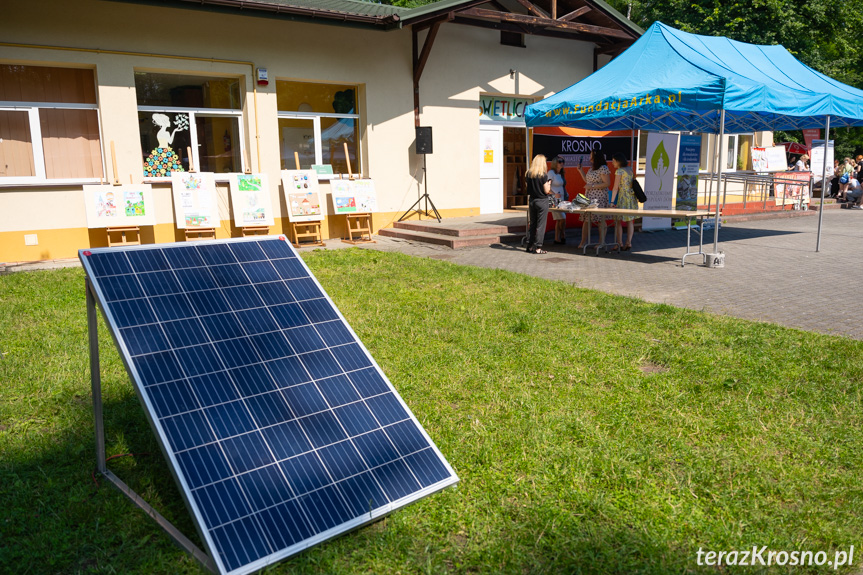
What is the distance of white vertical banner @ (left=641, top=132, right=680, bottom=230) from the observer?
10953 millimetres

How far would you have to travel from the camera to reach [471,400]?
444cm

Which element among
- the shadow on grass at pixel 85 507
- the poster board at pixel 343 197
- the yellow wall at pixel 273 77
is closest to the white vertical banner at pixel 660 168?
the yellow wall at pixel 273 77

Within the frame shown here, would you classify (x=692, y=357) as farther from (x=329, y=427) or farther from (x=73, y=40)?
(x=73, y=40)

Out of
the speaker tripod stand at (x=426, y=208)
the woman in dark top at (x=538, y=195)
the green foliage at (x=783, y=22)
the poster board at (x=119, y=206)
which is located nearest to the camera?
the poster board at (x=119, y=206)

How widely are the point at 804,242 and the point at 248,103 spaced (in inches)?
440

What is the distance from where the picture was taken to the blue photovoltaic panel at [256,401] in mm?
2617

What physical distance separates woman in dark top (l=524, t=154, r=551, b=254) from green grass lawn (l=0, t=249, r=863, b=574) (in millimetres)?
4976

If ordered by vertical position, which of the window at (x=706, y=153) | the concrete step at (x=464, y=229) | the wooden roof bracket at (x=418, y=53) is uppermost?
the wooden roof bracket at (x=418, y=53)

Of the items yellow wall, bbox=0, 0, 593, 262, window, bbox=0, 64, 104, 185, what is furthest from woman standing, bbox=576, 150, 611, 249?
window, bbox=0, 64, 104, 185

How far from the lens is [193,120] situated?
12156 mm

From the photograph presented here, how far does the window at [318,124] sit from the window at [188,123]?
1.00 metres

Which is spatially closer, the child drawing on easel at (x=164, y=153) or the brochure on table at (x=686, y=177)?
the brochure on table at (x=686, y=177)

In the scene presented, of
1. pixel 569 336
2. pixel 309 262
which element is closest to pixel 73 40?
pixel 309 262

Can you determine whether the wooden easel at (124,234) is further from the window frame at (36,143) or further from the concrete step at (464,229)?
the concrete step at (464,229)
